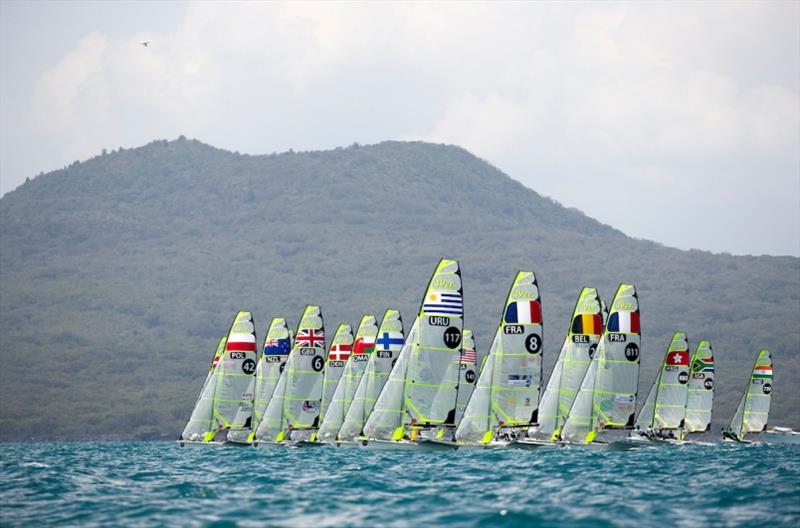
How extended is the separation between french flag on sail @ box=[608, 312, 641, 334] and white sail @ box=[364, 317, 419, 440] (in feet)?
44.5

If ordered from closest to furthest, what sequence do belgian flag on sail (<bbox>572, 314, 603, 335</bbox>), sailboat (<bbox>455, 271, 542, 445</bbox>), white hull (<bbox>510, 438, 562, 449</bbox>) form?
sailboat (<bbox>455, 271, 542, 445</bbox>), white hull (<bbox>510, 438, 562, 449</bbox>), belgian flag on sail (<bbox>572, 314, 603, 335</bbox>)

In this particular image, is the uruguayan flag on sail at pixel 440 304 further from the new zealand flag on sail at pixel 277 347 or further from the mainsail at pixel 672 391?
the mainsail at pixel 672 391

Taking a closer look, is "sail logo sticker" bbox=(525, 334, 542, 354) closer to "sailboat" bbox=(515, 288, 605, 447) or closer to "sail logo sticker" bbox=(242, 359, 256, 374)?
"sailboat" bbox=(515, 288, 605, 447)

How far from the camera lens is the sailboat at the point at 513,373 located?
6353 centimetres

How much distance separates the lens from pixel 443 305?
60.9 m

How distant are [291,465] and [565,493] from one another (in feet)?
61.9

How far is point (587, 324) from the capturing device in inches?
2854

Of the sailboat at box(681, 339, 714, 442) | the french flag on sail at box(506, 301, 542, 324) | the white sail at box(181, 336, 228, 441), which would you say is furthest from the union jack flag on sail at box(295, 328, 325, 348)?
the sailboat at box(681, 339, 714, 442)

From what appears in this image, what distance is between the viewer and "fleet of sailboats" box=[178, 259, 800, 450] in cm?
6112

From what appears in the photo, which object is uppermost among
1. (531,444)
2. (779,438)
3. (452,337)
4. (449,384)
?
(452,337)

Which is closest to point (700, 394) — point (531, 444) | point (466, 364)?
point (466, 364)

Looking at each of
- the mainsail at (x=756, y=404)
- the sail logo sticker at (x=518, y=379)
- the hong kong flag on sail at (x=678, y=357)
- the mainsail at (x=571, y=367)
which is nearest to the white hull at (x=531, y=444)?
the mainsail at (x=571, y=367)

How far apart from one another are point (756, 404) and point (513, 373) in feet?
146

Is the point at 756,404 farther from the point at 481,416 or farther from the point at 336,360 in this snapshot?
the point at 481,416
